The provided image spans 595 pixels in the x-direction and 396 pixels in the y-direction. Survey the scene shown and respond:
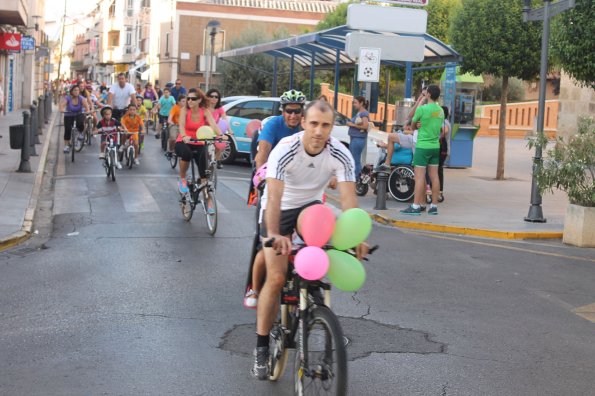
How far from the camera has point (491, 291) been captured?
858cm

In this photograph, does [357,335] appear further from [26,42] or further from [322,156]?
[26,42]

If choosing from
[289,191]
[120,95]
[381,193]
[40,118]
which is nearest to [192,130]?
[381,193]

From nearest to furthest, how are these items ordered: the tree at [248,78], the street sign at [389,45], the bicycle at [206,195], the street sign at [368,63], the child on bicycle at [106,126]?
the bicycle at [206,195]
the street sign at [368,63]
the street sign at [389,45]
the child on bicycle at [106,126]
the tree at [248,78]

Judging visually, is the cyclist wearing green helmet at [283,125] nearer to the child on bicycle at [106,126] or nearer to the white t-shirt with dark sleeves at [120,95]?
the child on bicycle at [106,126]

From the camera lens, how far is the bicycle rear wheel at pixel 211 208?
11156 mm

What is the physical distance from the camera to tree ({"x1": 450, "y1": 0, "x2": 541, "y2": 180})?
19375 mm

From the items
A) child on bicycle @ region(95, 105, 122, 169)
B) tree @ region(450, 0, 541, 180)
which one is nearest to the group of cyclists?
child on bicycle @ region(95, 105, 122, 169)

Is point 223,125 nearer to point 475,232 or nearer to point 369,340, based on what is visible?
point 475,232

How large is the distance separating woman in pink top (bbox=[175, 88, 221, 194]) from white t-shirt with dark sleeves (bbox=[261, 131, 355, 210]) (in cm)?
656

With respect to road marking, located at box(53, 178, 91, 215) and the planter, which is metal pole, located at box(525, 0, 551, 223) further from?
road marking, located at box(53, 178, 91, 215)

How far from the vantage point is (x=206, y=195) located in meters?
11.5

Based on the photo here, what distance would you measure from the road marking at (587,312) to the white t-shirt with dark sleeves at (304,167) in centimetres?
350

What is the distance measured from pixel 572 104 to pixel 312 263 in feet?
68.3

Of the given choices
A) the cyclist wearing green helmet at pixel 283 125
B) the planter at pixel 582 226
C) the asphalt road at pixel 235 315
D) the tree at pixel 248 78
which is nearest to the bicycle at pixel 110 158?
the asphalt road at pixel 235 315
